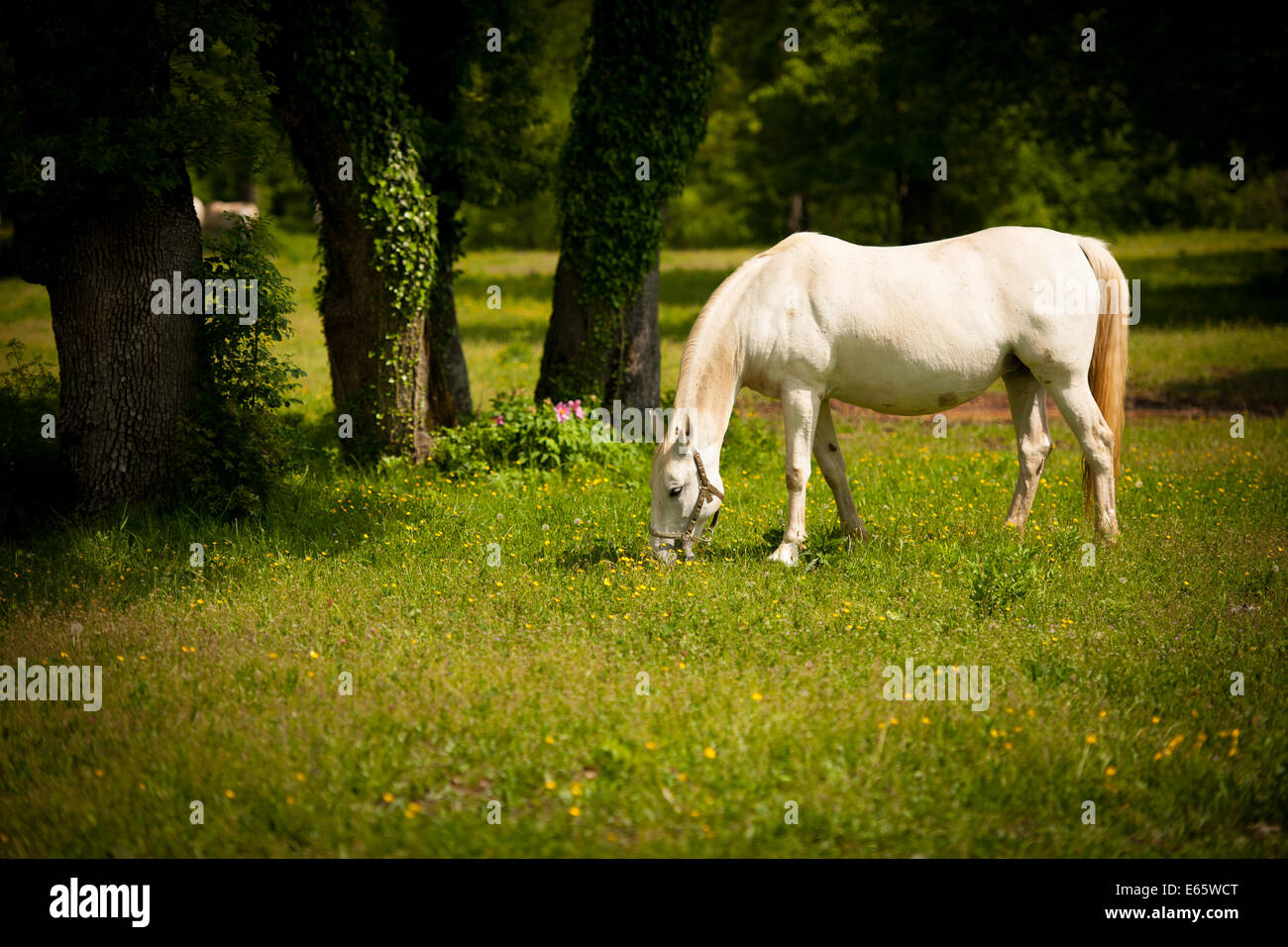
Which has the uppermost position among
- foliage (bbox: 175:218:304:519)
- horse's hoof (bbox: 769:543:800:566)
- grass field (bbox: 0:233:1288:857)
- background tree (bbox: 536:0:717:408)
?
background tree (bbox: 536:0:717:408)

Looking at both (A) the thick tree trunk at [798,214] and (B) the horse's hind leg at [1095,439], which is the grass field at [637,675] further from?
(A) the thick tree trunk at [798,214]

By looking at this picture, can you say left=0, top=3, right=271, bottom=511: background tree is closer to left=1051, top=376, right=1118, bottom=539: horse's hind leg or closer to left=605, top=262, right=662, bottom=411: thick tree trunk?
left=605, top=262, right=662, bottom=411: thick tree trunk

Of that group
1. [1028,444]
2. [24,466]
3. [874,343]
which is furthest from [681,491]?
[24,466]

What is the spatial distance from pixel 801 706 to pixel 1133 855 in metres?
1.71

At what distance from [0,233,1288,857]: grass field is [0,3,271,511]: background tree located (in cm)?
81

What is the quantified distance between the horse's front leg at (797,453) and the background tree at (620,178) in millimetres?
4427

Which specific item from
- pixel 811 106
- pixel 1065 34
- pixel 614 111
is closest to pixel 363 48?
pixel 614 111

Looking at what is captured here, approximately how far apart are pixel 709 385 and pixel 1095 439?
131 inches

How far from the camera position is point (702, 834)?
4352 millimetres

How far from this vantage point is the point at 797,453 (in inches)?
309

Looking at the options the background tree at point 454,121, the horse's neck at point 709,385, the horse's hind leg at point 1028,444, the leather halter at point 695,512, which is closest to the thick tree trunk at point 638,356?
the background tree at point 454,121

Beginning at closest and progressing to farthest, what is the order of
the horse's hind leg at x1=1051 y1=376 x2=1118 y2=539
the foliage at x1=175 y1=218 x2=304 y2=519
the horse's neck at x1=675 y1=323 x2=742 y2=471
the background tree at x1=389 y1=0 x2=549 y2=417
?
the horse's neck at x1=675 y1=323 x2=742 y2=471, the horse's hind leg at x1=1051 y1=376 x2=1118 y2=539, the foliage at x1=175 y1=218 x2=304 y2=519, the background tree at x1=389 y1=0 x2=549 y2=417

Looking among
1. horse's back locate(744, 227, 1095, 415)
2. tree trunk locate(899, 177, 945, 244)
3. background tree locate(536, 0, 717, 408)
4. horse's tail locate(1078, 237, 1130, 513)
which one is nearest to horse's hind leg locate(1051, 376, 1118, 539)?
horse's tail locate(1078, 237, 1130, 513)

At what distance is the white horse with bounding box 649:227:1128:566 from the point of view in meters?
7.64
